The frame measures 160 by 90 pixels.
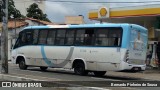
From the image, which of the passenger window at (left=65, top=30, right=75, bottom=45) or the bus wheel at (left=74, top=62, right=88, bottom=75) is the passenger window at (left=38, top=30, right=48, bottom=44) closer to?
the passenger window at (left=65, top=30, right=75, bottom=45)

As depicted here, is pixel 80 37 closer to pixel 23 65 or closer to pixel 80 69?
pixel 80 69

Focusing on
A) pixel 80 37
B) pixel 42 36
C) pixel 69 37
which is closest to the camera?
pixel 80 37

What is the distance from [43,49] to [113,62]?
5.19 meters

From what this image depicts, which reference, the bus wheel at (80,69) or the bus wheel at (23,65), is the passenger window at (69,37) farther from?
the bus wheel at (23,65)

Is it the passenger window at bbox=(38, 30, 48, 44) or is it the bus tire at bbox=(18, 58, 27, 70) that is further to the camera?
the bus tire at bbox=(18, 58, 27, 70)

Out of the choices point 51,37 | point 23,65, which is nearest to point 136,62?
point 51,37

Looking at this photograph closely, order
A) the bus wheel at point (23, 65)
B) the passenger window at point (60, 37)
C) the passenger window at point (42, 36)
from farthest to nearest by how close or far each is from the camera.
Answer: the bus wheel at point (23, 65), the passenger window at point (42, 36), the passenger window at point (60, 37)

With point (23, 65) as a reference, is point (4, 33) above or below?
above

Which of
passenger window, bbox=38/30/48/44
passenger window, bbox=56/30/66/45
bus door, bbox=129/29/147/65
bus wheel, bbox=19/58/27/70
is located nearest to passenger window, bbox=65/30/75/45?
passenger window, bbox=56/30/66/45

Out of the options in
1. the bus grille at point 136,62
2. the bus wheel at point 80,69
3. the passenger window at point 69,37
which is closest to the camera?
the bus grille at point 136,62

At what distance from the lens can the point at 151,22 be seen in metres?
31.7

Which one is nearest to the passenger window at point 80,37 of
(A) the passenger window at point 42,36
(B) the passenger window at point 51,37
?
(B) the passenger window at point 51,37

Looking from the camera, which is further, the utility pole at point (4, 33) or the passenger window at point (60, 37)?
the passenger window at point (60, 37)

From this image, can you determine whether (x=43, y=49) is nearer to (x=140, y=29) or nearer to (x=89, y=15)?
(x=140, y=29)
